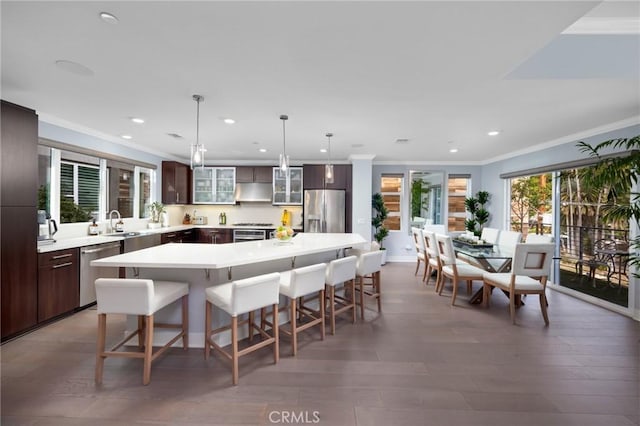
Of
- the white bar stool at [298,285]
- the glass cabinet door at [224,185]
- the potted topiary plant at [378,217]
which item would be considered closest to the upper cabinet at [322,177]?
the potted topiary plant at [378,217]

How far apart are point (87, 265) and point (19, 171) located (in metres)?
1.28

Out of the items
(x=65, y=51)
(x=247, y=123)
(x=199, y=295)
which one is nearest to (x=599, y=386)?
(x=199, y=295)

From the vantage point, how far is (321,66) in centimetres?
222

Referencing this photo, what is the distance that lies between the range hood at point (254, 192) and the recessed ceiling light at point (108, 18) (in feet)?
15.9

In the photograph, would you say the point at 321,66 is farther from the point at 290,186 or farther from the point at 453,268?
the point at 290,186

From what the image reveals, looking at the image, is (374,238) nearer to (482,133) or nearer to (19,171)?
(482,133)

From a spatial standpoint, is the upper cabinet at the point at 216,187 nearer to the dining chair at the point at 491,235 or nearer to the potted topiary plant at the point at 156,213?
the potted topiary plant at the point at 156,213

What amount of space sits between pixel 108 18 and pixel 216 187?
201 inches

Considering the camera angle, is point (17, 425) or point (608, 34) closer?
point (17, 425)

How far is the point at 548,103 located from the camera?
3018mm

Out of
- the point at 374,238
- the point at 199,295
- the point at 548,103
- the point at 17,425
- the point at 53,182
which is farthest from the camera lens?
the point at 374,238

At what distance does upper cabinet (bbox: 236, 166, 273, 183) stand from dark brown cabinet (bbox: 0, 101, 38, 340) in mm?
3704

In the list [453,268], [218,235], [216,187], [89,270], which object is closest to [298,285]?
[453,268]

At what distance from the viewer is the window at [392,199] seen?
6.92 m
